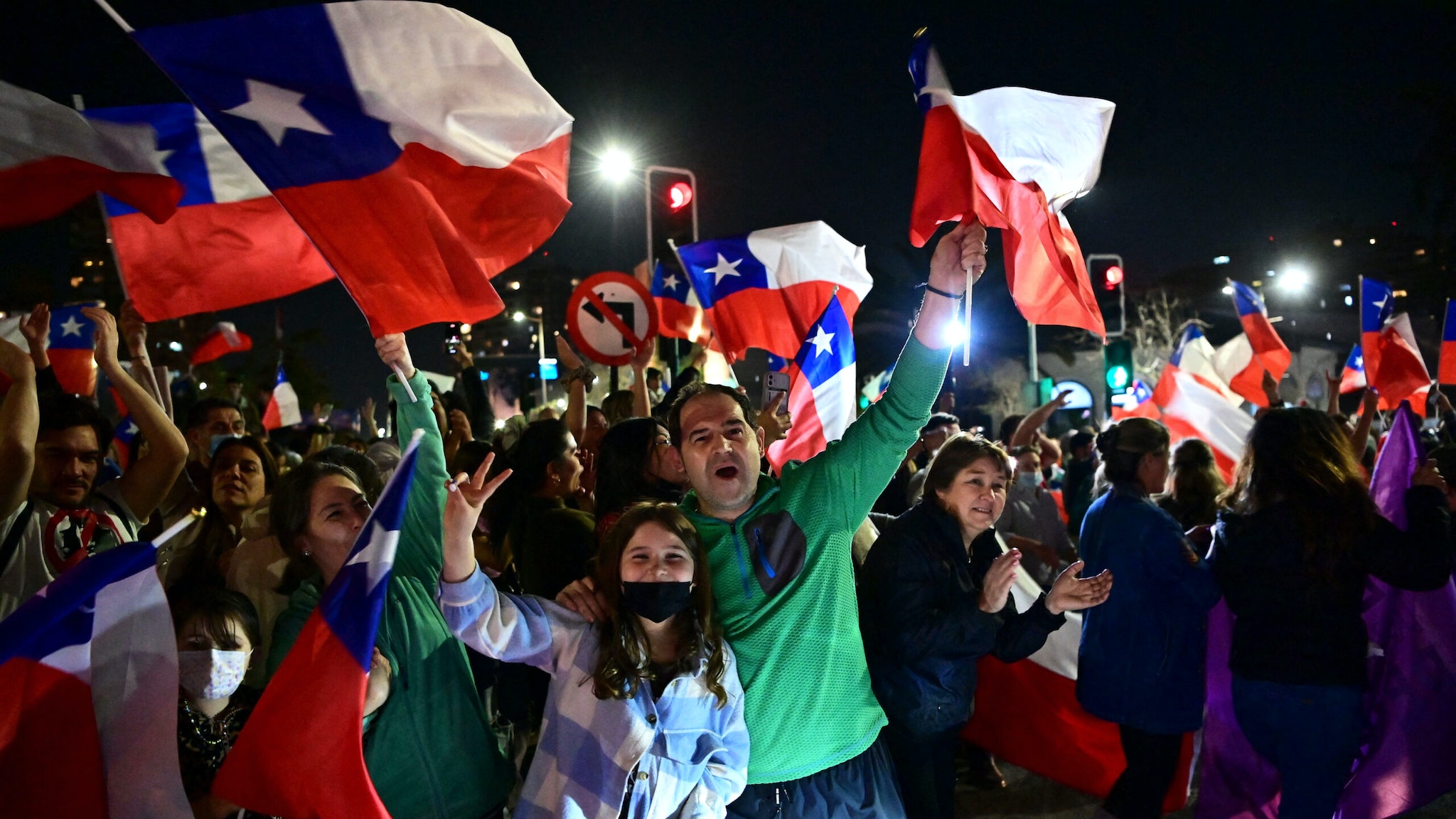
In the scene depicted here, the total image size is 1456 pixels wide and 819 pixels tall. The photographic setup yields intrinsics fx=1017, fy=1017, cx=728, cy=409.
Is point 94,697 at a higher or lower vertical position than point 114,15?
lower

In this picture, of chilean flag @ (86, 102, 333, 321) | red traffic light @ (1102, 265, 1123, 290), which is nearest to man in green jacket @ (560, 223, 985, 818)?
chilean flag @ (86, 102, 333, 321)

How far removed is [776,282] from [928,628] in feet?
14.6

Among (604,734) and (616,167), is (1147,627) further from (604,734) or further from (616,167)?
(616,167)

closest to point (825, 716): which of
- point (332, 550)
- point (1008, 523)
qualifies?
point (332, 550)

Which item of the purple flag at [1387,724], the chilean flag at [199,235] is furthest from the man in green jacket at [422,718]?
the purple flag at [1387,724]

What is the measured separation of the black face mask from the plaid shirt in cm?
17

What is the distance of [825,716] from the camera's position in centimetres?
304

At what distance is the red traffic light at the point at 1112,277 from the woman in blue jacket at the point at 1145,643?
39.6ft

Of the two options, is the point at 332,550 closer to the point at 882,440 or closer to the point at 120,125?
the point at 882,440

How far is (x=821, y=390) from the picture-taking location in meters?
6.25

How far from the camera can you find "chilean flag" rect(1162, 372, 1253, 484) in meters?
7.68

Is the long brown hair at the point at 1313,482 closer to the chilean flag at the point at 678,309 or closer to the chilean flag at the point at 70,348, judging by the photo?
the chilean flag at the point at 678,309

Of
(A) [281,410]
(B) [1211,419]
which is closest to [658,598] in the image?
(B) [1211,419]

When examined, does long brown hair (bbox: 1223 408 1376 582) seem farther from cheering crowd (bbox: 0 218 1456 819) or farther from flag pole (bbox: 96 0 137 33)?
flag pole (bbox: 96 0 137 33)
